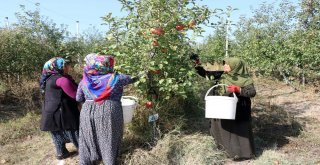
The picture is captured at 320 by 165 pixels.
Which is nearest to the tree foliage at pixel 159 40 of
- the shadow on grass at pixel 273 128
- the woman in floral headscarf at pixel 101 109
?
the woman in floral headscarf at pixel 101 109

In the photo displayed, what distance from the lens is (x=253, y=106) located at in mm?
6461

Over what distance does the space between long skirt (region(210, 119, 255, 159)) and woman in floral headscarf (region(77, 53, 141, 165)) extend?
4.60ft

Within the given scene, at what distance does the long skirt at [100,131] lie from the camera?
3.30 meters

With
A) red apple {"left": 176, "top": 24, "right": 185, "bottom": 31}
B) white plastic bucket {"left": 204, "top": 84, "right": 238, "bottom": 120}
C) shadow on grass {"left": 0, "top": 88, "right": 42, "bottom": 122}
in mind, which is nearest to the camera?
white plastic bucket {"left": 204, "top": 84, "right": 238, "bottom": 120}

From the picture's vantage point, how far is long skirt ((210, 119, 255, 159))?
4.08 metres

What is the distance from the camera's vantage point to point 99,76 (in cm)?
327

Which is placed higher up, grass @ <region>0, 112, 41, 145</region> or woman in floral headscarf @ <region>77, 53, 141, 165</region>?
woman in floral headscarf @ <region>77, 53, 141, 165</region>

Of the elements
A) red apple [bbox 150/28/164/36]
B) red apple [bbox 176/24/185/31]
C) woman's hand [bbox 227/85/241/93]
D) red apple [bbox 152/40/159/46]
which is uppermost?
red apple [bbox 176/24/185/31]

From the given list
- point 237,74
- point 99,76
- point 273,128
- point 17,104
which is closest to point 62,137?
point 99,76

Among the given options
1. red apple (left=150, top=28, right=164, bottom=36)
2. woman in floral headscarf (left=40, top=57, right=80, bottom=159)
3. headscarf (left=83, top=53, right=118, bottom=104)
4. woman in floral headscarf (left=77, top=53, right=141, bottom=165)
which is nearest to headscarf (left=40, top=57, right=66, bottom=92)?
woman in floral headscarf (left=40, top=57, right=80, bottom=159)

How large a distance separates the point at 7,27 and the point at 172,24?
190 inches

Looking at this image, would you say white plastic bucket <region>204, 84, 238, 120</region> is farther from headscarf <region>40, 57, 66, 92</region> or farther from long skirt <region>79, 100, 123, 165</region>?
headscarf <region>40, 57, 66, 92</region>

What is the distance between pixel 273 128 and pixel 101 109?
320 centimetres

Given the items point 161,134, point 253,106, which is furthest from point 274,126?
point 161,134
